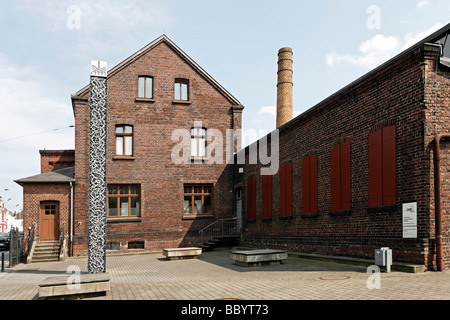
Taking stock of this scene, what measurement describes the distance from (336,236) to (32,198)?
15.7 meters

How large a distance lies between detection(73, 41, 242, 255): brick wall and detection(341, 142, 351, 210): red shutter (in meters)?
11.8

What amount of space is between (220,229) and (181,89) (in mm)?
8443

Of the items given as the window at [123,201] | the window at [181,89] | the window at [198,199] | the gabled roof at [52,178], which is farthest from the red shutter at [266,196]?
the gabled roof at [52,178]

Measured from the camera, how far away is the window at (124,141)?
23328 mm

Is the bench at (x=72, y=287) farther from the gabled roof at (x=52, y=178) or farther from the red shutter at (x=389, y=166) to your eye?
the gabled roof at (x=52, y=178)

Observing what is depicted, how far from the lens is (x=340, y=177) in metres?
13.8

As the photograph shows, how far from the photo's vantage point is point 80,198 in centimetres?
2231

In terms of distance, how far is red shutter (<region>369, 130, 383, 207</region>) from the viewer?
459 inches

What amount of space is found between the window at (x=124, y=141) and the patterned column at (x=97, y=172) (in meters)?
11.0

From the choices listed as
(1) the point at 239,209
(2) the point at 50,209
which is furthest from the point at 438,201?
(2) the point at 50,209

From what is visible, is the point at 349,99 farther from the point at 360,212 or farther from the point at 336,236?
the point at 336,236

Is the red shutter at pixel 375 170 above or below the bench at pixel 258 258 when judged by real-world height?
above
